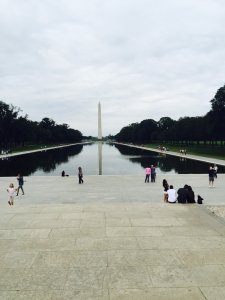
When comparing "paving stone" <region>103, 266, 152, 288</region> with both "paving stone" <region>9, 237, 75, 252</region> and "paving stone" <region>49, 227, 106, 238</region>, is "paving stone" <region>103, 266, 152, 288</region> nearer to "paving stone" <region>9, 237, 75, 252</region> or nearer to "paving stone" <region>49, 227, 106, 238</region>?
"paving stone" <region>9, 237, 75, 252</region>

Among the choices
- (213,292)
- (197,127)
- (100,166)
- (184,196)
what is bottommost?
(100,166)

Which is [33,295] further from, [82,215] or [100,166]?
[100,166]

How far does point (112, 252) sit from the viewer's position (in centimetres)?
653

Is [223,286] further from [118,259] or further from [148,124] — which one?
[148,124]

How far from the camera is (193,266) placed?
5848 millimetres

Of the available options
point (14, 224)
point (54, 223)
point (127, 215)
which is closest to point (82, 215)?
point (54, 223)

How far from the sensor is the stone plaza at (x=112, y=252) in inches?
196

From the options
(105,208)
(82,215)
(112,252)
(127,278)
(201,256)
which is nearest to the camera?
(127,278)

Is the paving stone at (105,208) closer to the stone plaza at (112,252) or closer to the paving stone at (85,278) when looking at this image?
the stone plaza at (112,252)

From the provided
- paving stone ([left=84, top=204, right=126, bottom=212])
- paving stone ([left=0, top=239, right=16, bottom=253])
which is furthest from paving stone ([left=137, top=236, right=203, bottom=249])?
paving stone ([left=0, top=239, right=16, bottom=253])

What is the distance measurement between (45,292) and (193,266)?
10.7 feet

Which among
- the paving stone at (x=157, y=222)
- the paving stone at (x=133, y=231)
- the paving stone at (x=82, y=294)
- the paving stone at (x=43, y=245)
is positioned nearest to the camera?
the paving stone at (x=82, y=294)

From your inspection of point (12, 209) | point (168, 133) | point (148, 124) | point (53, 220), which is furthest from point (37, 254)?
point (148, 124)

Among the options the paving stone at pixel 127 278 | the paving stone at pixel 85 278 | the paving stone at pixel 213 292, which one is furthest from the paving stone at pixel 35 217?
the paving stone at pixel 213 292
